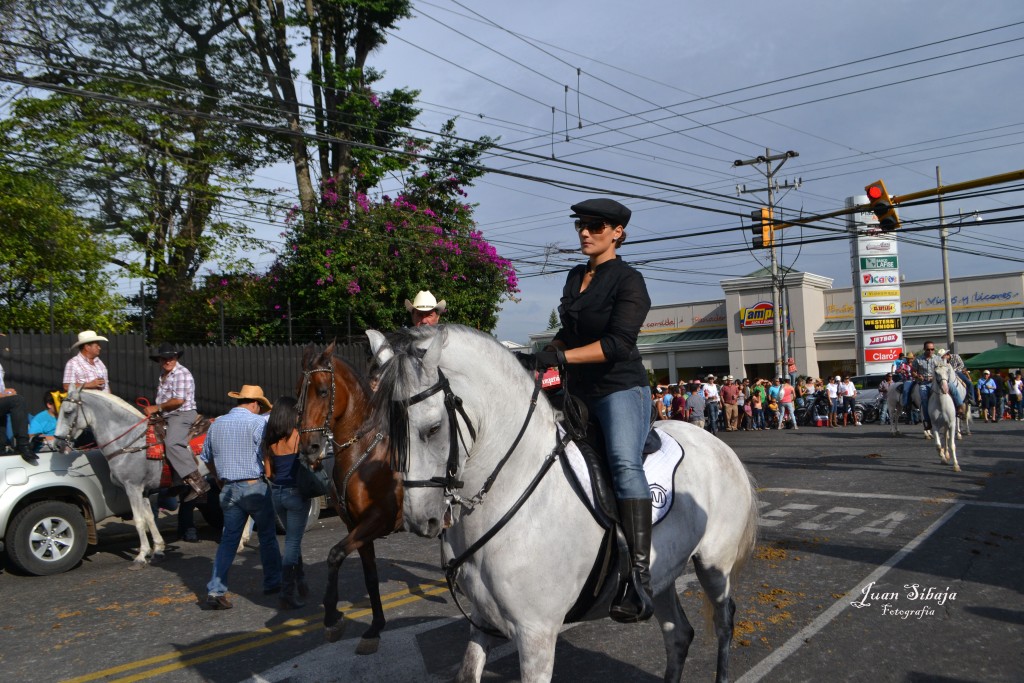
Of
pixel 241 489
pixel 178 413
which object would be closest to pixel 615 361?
pixel 241 489

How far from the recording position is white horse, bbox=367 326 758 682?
308cm

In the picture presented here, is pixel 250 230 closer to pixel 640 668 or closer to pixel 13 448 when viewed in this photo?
pixel 13 448

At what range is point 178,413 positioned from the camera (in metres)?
9.62

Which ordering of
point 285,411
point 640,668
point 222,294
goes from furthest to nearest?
1. point 222,294
2. point 285,411
3. point 640,668

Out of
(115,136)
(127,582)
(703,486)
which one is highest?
(115,136)

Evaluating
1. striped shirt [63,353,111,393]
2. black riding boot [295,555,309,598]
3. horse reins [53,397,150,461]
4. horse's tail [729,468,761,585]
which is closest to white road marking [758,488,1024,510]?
horse's tail [729,468,761,585]

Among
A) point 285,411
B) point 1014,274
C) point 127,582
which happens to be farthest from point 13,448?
point 1014,274

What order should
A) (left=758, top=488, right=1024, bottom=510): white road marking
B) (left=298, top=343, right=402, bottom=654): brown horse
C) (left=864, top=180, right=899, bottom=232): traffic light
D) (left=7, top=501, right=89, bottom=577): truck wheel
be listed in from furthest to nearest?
(left=864, top=180, right=899, bottom=232): traffic light, (left=758, top=488, right=1024, bottom=510): white road marking, (left=7, top=501, right=89, bottom=577): truck wheel, (left=298, top=343, right=402, bottom=654): brown horse

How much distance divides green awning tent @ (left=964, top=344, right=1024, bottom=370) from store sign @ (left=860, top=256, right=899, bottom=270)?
11.4m

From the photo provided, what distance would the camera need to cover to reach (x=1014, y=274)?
43844 millimetres

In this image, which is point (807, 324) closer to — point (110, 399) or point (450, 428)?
point (110, 399)

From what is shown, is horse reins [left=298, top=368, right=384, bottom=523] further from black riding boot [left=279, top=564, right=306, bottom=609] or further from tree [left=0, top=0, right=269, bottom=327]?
tree [left=0, top=0, right=269, bottom=327]

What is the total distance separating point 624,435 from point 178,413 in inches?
302

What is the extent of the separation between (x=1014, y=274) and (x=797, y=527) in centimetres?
4347
